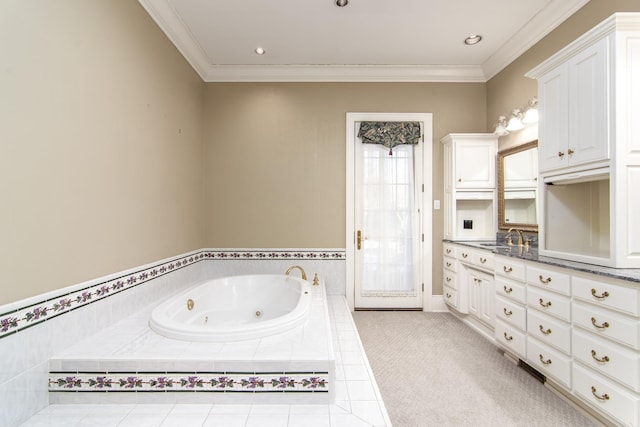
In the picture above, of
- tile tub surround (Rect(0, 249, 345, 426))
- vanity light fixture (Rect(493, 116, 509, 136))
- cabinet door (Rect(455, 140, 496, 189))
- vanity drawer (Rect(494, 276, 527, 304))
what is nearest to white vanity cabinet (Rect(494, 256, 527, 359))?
vanity drawer (Rect(494, 276, 527, 304))

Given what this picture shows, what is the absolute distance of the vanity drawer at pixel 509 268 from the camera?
204 centimetres

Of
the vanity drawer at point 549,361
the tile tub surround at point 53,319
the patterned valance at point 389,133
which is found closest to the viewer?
the tile tub surround at point 53,319

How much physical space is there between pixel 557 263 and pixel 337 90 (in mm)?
2611

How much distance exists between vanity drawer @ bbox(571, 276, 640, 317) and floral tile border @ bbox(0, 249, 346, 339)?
2086 millimetres

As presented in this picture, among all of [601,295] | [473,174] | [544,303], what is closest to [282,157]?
[473,174]

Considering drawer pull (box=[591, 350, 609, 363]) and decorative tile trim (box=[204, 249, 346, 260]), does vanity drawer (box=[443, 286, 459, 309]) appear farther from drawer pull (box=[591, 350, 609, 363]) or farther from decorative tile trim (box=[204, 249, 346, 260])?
drawer pull (box=[591, 350, 609, 363])

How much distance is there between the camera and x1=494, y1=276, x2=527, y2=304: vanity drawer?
201 cm

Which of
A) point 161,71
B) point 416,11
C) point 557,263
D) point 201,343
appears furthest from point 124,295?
point 416,11

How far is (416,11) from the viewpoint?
7.73 ft

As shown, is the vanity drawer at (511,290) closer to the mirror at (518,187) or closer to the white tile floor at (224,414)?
the mirror at (518,187)

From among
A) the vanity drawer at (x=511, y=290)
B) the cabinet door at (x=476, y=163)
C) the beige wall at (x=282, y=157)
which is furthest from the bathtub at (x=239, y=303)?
the cabinet door at (x=476, y=163)

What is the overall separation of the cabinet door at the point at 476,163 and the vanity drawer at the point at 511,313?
1.32 meters

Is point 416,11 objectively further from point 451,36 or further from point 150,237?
point 150,237

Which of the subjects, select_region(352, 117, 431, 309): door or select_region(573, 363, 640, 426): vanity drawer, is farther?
select_region(352, 117, 431, 309): door
